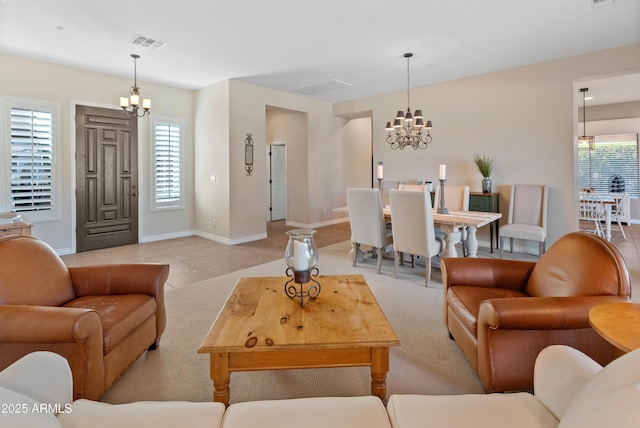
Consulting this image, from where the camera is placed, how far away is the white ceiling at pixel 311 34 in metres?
3.22

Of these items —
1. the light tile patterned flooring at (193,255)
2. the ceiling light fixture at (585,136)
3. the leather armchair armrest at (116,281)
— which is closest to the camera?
the leather armchair armrest at (116,281)

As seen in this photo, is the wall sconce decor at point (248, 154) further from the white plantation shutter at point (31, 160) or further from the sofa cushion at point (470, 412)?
the sofa cushion at point (470, 412)

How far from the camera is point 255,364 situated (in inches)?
57.6

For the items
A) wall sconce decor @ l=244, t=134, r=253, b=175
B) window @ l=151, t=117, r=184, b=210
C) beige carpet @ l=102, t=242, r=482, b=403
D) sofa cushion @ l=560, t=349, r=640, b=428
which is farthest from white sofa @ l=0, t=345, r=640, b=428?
window @ l=151, t=117, r=184, b=210

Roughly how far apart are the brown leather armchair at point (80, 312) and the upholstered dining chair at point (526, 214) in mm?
4489

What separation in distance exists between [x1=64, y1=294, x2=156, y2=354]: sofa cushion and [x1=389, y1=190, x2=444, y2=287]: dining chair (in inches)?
101

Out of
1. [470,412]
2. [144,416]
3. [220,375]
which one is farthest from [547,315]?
[144,416]

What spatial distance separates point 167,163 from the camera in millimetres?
6062

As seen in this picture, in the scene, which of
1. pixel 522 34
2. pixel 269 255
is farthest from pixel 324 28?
pixel 269 255

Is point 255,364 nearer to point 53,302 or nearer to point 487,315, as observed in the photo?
point 487,315

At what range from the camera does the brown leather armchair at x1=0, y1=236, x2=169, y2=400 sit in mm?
1464

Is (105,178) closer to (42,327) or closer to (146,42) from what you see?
(146,42)

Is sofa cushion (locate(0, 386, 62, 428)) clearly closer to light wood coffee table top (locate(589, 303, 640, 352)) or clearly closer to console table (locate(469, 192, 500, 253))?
light wood coffee table top (locate(589, 303, 640, 352))

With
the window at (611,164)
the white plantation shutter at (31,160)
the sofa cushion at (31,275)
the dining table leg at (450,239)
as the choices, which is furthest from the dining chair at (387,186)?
the white plantation shutter at (31,160)
